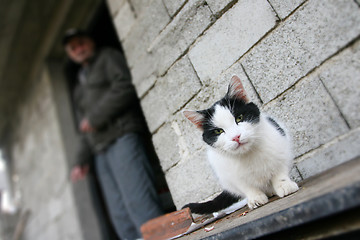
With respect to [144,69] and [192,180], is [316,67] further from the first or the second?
[144,69]

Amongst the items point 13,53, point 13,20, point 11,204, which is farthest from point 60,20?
point 11,204

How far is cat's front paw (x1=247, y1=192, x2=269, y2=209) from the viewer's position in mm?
1252

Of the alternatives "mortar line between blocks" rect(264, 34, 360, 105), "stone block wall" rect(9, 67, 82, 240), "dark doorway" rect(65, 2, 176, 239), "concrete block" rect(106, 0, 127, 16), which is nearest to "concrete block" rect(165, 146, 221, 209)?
"dark doorway" rect(65, 2, 176, 239)

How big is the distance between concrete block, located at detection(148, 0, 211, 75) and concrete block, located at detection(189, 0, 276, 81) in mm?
72

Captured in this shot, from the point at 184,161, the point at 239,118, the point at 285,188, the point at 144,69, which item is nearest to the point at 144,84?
the point at 144,69

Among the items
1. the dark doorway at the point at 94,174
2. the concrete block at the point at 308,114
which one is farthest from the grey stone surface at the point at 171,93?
the concrete block at the point at 308,114

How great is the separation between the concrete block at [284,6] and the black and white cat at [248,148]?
16.0 inches

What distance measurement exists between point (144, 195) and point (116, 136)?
55 cm

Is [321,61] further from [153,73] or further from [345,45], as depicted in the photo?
[153,73]

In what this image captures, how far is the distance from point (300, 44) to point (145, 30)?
1176mm

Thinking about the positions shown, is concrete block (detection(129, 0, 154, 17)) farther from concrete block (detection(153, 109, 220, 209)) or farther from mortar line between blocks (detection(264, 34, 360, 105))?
mortar line between blocks (detection(264, 34, 360, 105))

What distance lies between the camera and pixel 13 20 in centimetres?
360

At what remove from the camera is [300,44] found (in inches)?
51.1

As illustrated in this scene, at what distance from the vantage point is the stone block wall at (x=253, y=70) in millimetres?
1192
